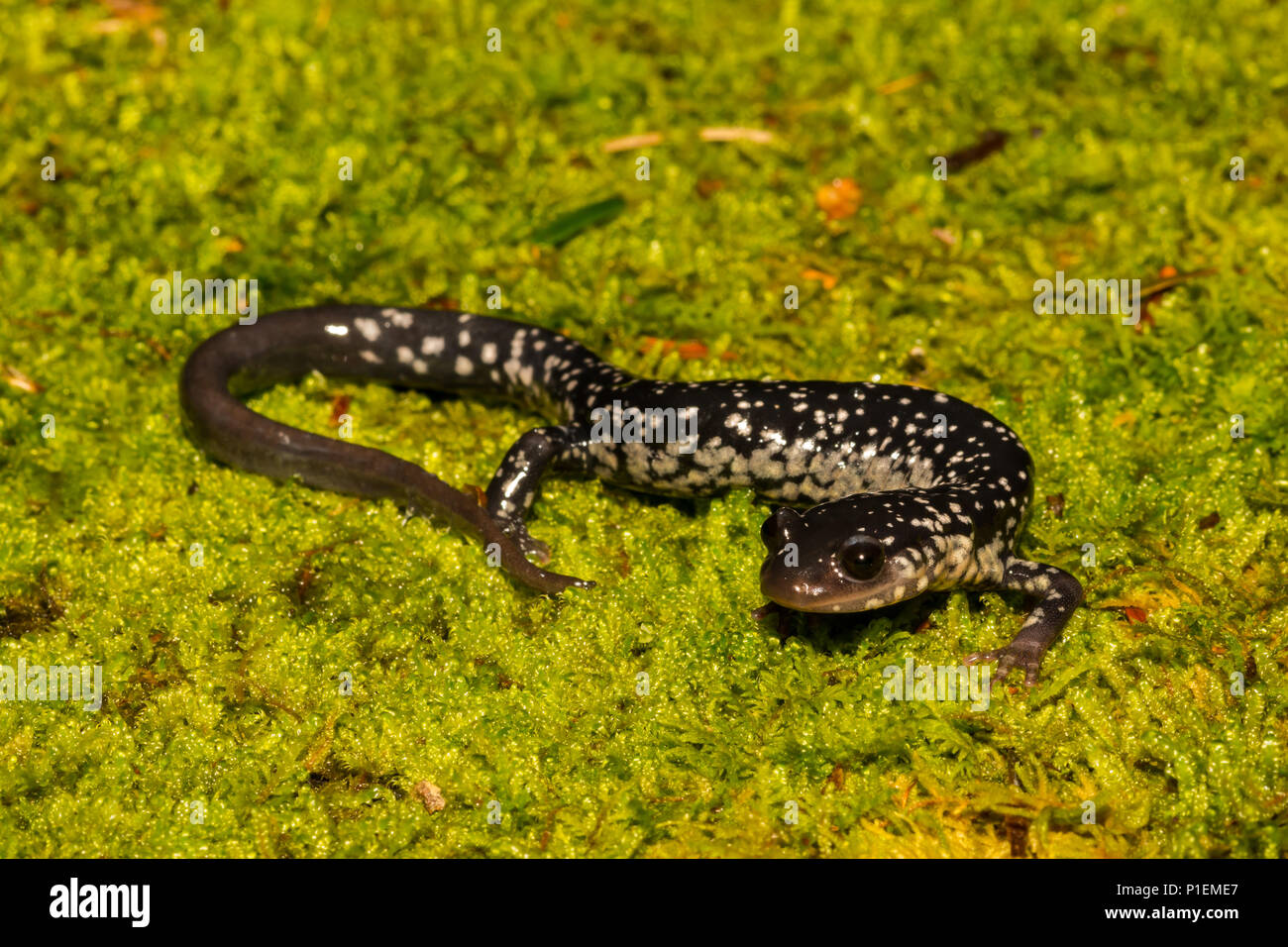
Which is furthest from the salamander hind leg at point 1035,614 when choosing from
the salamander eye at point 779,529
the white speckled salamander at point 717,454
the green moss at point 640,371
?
the salamander eye at point 779,529

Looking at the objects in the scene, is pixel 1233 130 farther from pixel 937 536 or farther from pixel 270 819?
pixel 270 819

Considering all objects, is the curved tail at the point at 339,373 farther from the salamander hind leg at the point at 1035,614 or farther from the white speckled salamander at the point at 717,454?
the salamander hind leg at the point at 1035,614

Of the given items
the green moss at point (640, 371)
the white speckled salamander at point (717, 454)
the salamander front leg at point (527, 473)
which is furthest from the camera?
the salamander front leg at point (527, 473)

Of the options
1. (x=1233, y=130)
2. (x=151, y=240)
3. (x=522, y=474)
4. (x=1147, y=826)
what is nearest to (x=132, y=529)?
(x=522, y=474)

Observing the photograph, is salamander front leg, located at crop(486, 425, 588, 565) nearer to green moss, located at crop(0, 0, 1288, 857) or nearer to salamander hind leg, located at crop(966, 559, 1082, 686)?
green moss, located at crop(0, 0, 1288, 857)

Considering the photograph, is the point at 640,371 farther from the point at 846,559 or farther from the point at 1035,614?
the point at 1035,614
